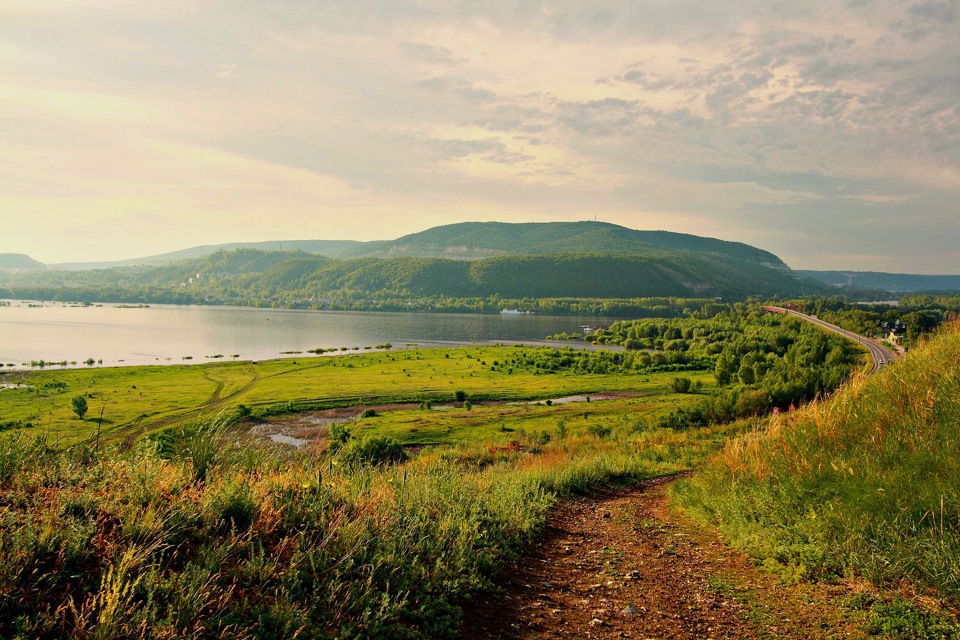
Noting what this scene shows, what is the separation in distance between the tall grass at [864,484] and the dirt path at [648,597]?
0.49 metres

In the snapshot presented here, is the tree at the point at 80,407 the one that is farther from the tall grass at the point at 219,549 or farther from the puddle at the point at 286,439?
the tall grass at the point at 219,549

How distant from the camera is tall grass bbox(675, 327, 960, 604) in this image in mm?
5445

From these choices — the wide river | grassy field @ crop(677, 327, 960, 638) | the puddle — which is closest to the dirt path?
grassy field @ crop(677, 327, 960, 638)

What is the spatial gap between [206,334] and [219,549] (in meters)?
143

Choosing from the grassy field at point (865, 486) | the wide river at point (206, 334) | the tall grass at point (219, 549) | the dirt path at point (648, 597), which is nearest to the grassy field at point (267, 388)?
the wide river at point (206, 334)

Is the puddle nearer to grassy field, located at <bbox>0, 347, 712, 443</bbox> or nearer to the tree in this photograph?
grassy field, located at <bbox>0, 347, 712, 443</bbox>

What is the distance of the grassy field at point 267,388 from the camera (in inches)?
1917

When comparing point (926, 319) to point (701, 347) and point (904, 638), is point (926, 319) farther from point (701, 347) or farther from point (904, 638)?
point (904, 638)

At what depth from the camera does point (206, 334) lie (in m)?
132

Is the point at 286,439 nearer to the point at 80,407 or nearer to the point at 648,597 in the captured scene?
the point at 80,407

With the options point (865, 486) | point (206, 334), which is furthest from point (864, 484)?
point (206, 334)

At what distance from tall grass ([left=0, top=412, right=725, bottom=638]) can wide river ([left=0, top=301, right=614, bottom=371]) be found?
93447 mm

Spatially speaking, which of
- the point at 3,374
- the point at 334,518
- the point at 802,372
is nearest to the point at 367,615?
the point at 334,518

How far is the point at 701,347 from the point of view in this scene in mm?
110312
